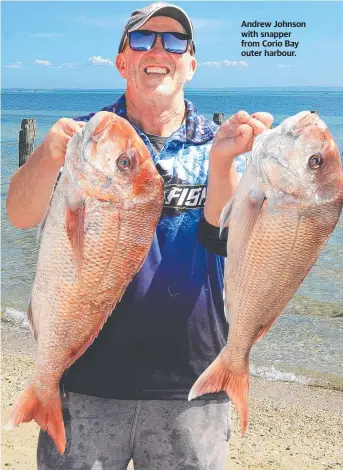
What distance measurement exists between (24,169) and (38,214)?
0.91 ft

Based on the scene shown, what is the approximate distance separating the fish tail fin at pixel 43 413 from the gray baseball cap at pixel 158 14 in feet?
6.19

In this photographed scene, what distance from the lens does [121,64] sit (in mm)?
3482

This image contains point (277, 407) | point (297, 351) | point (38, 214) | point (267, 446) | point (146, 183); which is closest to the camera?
point (146, 183)

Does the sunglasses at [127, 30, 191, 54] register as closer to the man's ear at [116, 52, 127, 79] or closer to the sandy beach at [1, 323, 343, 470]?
the man's ear at [116, 52, 127, 79]

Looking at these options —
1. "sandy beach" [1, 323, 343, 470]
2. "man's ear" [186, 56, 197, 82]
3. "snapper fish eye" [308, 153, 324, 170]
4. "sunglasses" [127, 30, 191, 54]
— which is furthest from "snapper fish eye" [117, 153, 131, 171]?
"sandy beach" [1, 323, 343, 470]

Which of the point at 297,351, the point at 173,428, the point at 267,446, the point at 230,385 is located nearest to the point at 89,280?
the point at 230,385

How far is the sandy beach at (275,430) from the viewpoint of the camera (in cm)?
541

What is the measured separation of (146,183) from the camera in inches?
105

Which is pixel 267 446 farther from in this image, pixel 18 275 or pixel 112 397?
pixel 18 275

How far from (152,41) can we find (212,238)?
3.46 feet

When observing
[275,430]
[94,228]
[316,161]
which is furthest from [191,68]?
[275,430]

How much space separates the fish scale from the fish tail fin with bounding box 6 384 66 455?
0.07 meters

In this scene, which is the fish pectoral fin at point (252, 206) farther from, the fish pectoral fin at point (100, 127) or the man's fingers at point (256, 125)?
the fish pectoral fin at point (100, 127)

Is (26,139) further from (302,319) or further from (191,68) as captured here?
(191,68)
